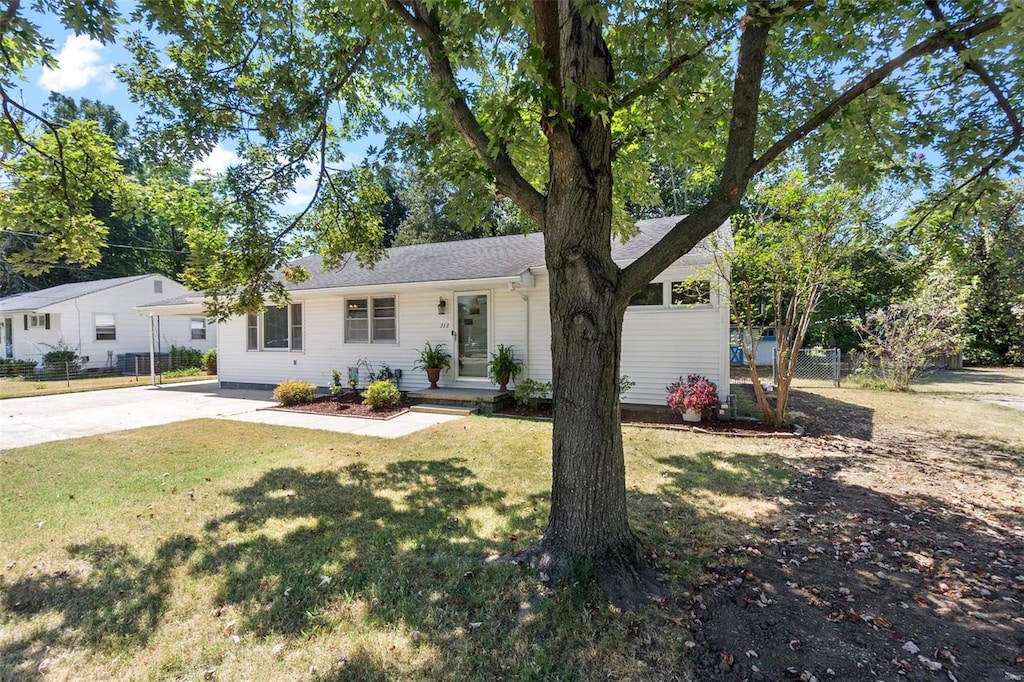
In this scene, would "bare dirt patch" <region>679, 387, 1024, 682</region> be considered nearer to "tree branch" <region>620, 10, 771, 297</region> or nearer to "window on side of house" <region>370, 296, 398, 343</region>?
"tree branch" <region>620, 10, 771, 297</region>

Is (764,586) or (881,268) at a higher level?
(881,268)

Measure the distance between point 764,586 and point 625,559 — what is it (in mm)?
917

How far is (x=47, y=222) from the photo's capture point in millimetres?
5258

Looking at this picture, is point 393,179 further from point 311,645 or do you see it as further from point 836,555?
point 836,555

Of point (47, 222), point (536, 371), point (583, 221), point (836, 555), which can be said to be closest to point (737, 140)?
point (583, 221)

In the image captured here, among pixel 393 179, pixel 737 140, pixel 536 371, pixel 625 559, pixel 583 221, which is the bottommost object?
pixel 625 559

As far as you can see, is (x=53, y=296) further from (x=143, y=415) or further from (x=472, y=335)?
Result: (x=472, y=335)

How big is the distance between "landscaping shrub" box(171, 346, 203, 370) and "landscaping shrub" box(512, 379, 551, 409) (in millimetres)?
18492

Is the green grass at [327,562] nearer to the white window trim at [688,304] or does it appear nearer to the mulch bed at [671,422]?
the mulch bed at [671,422]

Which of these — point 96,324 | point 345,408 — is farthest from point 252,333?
point 96,324

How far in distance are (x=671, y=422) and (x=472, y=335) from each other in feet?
15.7

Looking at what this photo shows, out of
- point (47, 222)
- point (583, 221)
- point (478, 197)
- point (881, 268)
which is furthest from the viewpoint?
point (881, 268)

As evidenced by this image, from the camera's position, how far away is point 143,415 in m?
9.74

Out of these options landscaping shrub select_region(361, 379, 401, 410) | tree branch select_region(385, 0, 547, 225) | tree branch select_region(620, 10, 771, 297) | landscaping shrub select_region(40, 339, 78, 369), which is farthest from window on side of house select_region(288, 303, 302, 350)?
landscaping shrub select_region(40, 339, 78, 369)
